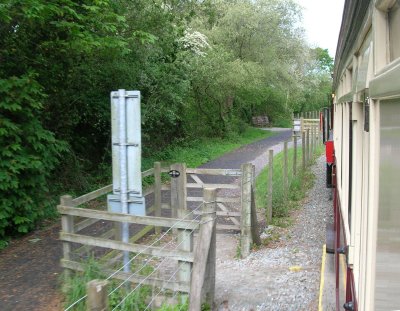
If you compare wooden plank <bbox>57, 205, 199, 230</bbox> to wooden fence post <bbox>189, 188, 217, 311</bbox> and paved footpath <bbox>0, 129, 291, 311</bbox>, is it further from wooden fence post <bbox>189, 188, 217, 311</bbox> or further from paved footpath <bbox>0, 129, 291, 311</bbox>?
paved footpath <bbox>0, 129, 291, 311</bbox>

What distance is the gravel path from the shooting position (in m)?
4.72

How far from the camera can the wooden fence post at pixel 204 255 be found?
149 inches

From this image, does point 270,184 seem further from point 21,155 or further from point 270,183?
point 21,155

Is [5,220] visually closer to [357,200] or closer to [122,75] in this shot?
[122,75]

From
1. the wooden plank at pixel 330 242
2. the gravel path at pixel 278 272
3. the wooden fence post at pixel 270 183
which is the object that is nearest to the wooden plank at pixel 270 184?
the wooden fence post at pixel 270 183

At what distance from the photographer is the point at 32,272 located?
5.93m

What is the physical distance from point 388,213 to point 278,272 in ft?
15.4

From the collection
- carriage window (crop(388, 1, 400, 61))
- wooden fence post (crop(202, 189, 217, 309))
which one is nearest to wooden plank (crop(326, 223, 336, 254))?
wooden fence post (crop(202, 189, 217, 309))

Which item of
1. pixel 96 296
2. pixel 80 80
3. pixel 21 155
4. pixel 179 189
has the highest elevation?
pixel 80 80

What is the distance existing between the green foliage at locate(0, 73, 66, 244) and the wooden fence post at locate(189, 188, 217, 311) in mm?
3970

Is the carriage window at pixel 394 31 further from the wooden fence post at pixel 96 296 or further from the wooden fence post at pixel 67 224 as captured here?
the wooden fence post at pixel 67 224

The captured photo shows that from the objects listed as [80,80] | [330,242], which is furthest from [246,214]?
[80,80]

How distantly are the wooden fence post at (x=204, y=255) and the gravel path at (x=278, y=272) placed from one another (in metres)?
0.89

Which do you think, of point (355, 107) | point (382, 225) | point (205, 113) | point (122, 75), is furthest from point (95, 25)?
point (205, 113)
